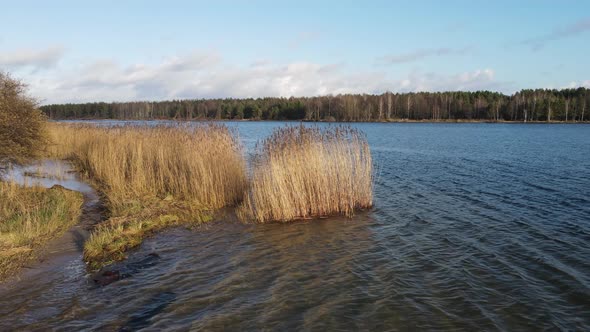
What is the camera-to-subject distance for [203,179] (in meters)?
12.8

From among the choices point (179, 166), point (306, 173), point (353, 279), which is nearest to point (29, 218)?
point (179, 166)

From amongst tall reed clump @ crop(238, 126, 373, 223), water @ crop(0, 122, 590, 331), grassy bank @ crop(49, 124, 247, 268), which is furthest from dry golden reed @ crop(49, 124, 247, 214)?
water @ crop(0, 122, 590, 331)

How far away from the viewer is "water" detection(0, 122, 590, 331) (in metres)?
6.12

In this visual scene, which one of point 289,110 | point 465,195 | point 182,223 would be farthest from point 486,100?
point 182,223

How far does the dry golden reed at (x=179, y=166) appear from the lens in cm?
1299

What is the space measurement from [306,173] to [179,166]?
4904 mm

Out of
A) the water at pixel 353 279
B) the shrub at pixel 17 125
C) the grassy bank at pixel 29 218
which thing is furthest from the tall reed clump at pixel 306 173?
the shrub at pixel 17 125

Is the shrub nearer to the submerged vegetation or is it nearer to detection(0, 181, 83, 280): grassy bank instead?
the submerged vegetation

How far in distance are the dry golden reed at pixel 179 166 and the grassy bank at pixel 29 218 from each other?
1288mm

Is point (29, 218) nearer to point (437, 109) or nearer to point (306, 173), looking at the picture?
point (306, 173)

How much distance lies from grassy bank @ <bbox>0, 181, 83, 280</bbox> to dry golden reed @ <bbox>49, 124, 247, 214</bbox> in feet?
4.23

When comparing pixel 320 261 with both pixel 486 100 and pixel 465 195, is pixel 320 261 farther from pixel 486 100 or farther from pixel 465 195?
pixel 486 100

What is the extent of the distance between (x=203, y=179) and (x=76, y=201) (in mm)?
4117

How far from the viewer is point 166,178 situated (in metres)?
14.1
